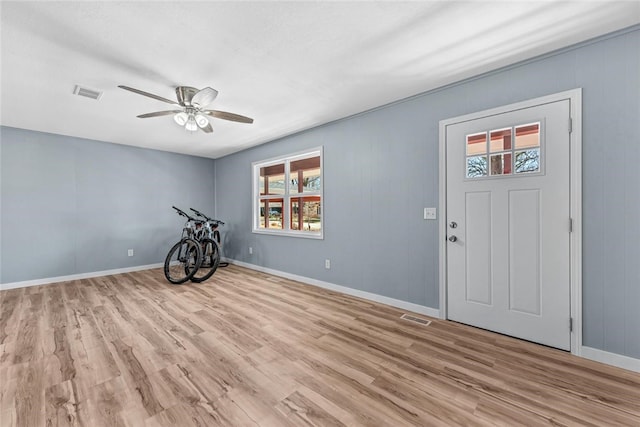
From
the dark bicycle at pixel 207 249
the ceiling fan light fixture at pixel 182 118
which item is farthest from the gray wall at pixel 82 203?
the ceiling fan light fixture at pixel 182 118

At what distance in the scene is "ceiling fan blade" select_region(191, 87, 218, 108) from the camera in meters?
2.32

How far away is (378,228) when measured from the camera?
3.33 meters

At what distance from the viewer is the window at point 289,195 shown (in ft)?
14.3

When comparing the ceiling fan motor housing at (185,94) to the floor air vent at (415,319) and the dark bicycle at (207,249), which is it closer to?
the dark bicycle at (207,249)

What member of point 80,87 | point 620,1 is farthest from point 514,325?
point 80,87

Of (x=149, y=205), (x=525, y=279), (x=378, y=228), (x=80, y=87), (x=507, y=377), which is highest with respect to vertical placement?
(x=80, y=87)

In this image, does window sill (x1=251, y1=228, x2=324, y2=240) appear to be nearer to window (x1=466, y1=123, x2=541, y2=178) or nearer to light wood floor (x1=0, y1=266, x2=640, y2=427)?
light wood floor (x1=0, y1=266, x2=640, y2=427)

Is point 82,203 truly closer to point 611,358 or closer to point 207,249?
point 207,249

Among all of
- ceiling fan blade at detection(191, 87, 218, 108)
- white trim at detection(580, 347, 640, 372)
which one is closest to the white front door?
white trim at detection(580, 347, 640, 372)

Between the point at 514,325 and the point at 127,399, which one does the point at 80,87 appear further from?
the point at 514,325

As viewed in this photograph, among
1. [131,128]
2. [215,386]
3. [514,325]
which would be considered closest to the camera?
[215,386]

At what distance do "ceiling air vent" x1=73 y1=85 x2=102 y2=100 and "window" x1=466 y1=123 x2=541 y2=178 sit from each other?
390cm

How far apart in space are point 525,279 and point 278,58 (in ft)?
9.44

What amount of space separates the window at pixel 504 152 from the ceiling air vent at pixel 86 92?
3.90 meters
